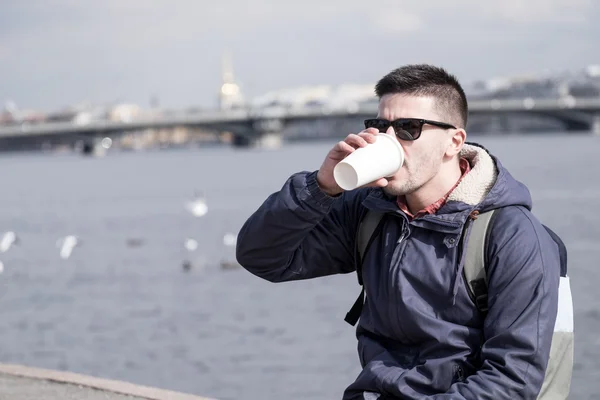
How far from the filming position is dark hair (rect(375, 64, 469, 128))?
2.66m

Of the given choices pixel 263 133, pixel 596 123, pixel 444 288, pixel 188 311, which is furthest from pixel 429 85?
pixel 596 123

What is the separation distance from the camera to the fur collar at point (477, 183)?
8.62 feet

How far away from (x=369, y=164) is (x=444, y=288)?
39 cm

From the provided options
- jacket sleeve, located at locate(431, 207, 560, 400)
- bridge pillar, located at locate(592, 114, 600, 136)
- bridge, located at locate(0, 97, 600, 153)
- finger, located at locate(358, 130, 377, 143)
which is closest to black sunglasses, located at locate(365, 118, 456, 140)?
finger, located at locate(358, 130, 377, 143)

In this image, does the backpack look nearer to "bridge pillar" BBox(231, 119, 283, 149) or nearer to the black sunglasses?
the black sunglasses

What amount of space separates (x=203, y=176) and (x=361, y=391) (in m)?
47.1

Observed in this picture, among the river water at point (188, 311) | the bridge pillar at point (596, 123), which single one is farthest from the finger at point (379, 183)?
the bridge pillar at point (596, 123)

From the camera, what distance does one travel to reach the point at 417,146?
2.65 metres

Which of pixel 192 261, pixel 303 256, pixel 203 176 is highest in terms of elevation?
pixel 303 256

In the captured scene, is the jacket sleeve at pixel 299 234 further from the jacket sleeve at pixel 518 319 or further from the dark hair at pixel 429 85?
the jacket sleeve at pixel 518 319

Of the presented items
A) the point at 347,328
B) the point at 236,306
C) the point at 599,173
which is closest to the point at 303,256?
the point at 347,328

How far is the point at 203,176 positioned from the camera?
4959 centimetres

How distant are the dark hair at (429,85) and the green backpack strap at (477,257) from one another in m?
0.28

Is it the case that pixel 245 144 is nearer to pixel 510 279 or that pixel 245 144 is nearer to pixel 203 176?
pixel 203 176
